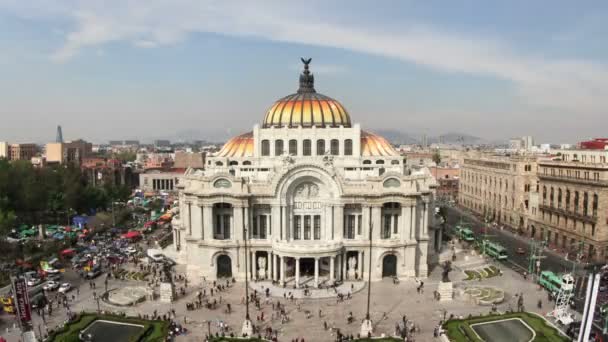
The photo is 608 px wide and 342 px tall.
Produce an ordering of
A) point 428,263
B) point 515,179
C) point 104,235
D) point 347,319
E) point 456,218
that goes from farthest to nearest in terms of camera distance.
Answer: point 456,218, point 515,179, point 104,235, point 428,263, point 347,319

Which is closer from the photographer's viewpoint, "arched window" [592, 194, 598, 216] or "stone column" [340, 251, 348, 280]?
"stone column" [340, 251, 348, 280]

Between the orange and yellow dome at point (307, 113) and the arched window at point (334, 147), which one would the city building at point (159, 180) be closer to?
the orange and yellow dome at point (307, 113)

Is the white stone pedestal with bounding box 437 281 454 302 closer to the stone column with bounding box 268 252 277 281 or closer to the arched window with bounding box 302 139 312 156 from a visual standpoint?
the stone column with bounding box 268 252 277 281

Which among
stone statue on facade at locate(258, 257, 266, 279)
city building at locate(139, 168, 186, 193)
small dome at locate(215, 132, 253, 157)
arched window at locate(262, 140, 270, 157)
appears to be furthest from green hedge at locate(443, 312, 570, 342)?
city building at locate(139, 168, 186, 193)

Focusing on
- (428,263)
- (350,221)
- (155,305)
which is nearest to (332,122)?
(350,221)

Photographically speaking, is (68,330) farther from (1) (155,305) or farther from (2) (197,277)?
(2) (197,277)
